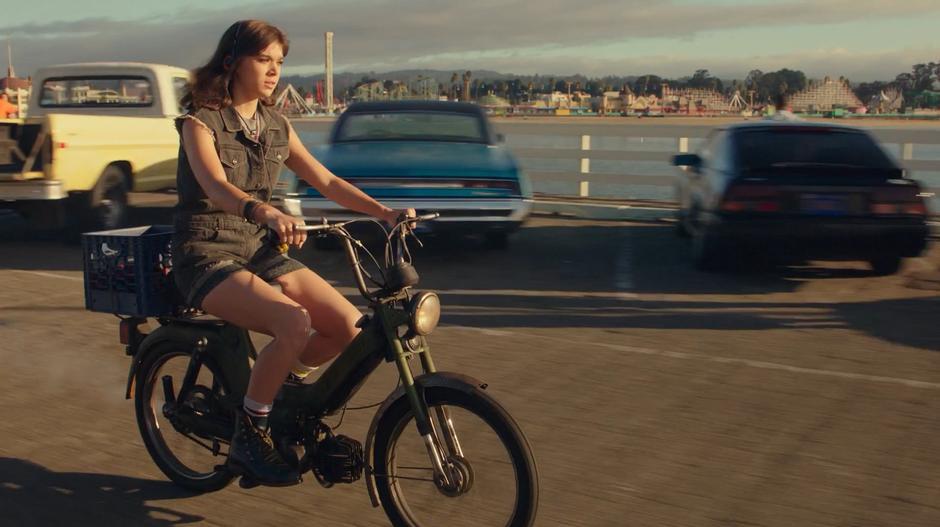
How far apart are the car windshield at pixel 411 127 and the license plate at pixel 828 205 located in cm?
377

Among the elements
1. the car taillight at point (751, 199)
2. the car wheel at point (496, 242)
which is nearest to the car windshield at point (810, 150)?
the car taillight at point (751, 199)

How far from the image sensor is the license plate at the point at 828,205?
9109 mm

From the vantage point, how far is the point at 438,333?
24.4 ft

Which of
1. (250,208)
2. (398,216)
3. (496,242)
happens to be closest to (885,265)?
(496,242)

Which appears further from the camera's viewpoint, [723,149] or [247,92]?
[723,149]

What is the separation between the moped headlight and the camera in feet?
11.7

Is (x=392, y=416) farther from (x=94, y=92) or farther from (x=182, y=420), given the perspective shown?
(x=94, y=92)

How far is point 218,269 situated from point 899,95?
13466mm

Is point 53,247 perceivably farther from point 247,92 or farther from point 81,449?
point 247,92

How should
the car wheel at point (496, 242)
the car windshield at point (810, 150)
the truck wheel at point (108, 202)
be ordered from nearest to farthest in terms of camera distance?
the car windshield at point (810, 150)
the car wheel at point (496, 242)
the truck wheel at point (108, 202)

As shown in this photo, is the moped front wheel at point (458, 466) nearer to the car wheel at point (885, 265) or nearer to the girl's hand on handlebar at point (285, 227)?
the girl's hand on handlebar at point (285, 227)

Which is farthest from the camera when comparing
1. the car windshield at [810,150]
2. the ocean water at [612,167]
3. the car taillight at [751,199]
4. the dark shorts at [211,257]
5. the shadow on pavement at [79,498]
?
the ocean water at [612,167]

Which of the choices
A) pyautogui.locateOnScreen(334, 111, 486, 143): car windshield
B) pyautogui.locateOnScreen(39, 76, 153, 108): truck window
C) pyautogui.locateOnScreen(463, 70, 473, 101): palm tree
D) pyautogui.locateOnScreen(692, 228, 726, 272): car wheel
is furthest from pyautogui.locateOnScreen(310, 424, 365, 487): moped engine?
pyautogui.locateOnScreen(463, 70, 473, 101): palm tree

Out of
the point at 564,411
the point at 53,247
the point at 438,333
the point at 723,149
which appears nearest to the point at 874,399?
the point at 564,411
